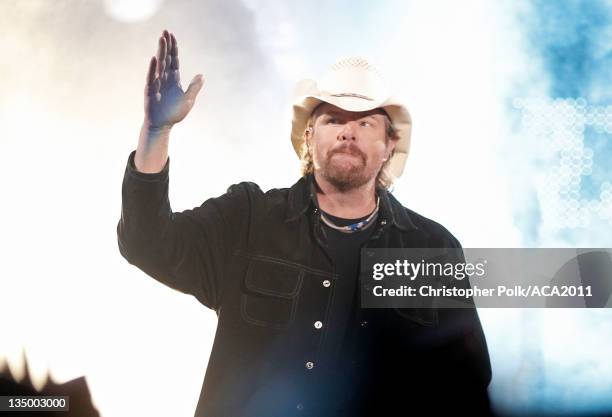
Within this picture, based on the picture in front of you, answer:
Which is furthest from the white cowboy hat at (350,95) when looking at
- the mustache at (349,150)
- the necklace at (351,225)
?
the necklace at (351,225)

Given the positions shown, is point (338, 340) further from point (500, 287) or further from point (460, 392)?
point (500, 287)

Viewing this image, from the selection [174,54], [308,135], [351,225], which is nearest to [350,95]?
[308,135]

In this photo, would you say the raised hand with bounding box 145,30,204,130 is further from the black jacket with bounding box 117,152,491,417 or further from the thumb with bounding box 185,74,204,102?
the black jacket with bounding box 117,152,491,417

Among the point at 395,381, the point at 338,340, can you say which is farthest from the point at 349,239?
the point at 395,381

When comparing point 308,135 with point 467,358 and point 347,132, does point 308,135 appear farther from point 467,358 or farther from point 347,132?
point 467,358

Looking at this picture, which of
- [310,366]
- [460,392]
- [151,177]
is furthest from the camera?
[460,392]

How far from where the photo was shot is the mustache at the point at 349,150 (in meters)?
2.83

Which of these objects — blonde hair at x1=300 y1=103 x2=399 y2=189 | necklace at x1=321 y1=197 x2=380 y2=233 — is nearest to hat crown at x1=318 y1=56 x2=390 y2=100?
blonde hair at x1=300 y1=103 x2=399 y2=189

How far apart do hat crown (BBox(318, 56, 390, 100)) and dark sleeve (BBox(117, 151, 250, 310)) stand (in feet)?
2.22

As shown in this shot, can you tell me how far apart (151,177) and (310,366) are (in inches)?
40.4

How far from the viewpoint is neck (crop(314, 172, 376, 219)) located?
9.48ft

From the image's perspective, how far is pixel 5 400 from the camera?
10.5 feet

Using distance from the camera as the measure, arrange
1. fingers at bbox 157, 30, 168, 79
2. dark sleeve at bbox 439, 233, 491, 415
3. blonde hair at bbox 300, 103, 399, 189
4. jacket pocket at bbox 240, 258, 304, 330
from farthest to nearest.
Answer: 1. blonde hair at bbox 300, 103, 399, 189
2. dark sleeve at bbox 439, 233, 491, 415
3. jacket pocket at bbox 240, 258, 304, 330
4. fingers at bbox 157, 30, 168, 79

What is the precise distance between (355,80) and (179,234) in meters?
1.16
